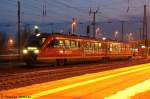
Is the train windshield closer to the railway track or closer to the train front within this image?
the train front

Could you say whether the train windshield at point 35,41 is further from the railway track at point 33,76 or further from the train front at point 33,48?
the railway track at point 33,76

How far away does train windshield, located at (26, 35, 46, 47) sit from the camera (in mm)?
32500

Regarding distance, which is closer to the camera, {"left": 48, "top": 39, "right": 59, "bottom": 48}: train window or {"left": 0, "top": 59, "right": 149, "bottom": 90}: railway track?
{"left": 0, "top": 59, "right": 149, "bottom": 90}: railway track

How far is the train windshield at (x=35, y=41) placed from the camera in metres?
32.5

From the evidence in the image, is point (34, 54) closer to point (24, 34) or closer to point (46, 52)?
point (46, 52)

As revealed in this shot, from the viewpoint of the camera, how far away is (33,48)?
32562 millimetres

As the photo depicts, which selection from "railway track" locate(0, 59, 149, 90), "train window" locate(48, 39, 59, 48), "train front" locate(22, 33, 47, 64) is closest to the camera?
"railway track" locate(0, 59, 149, 90)

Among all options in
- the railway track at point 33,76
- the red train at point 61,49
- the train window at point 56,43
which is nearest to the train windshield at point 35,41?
the red train at point 61,49

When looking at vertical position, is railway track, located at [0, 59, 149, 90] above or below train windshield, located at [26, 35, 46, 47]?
below

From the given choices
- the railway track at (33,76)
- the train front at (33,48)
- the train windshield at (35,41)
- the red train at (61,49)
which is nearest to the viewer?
the railway track at (33,76)

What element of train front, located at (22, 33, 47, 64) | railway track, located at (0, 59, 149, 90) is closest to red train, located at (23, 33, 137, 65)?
train front, located at (22, 33, 47, 64)

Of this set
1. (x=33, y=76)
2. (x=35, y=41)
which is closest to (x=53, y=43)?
(x=35, y=41)

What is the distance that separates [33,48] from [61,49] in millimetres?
2952

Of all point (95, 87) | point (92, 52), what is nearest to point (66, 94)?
point (95, 87)
